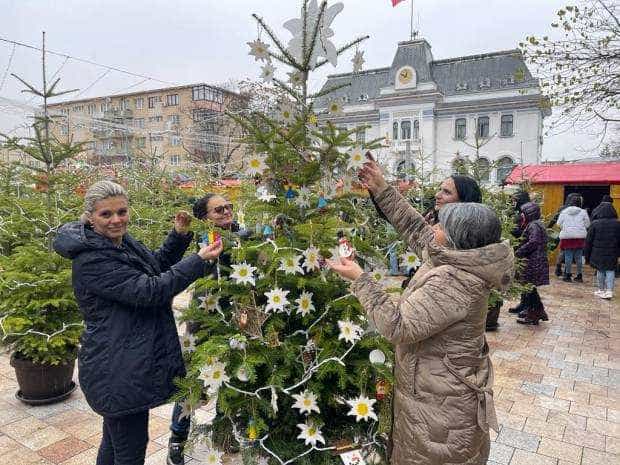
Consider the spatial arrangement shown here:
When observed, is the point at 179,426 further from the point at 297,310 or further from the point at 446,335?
the point at 446,335

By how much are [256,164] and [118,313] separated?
979 millimetres

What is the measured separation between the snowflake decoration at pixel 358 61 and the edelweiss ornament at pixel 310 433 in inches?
66.7

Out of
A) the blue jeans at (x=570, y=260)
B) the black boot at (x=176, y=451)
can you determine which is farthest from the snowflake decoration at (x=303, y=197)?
the blue jeans at (x=570, y=260)

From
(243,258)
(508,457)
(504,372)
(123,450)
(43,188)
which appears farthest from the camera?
(504,372)

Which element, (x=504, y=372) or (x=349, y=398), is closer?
(x=349, y=398)

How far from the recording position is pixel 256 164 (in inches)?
75.9

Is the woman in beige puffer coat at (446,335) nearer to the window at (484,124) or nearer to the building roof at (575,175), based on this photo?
the building roof at (575,175)

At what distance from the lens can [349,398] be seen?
6.66ft

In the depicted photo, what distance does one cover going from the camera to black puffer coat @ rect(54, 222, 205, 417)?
6.40 feet

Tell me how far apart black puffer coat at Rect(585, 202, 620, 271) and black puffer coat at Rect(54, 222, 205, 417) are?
327 inches

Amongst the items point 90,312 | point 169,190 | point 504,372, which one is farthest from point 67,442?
point 169,190

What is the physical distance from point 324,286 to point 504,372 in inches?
145

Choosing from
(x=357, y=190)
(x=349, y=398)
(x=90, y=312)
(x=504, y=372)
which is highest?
(x=357, y=190)

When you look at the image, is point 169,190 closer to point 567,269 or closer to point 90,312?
point 90,312
